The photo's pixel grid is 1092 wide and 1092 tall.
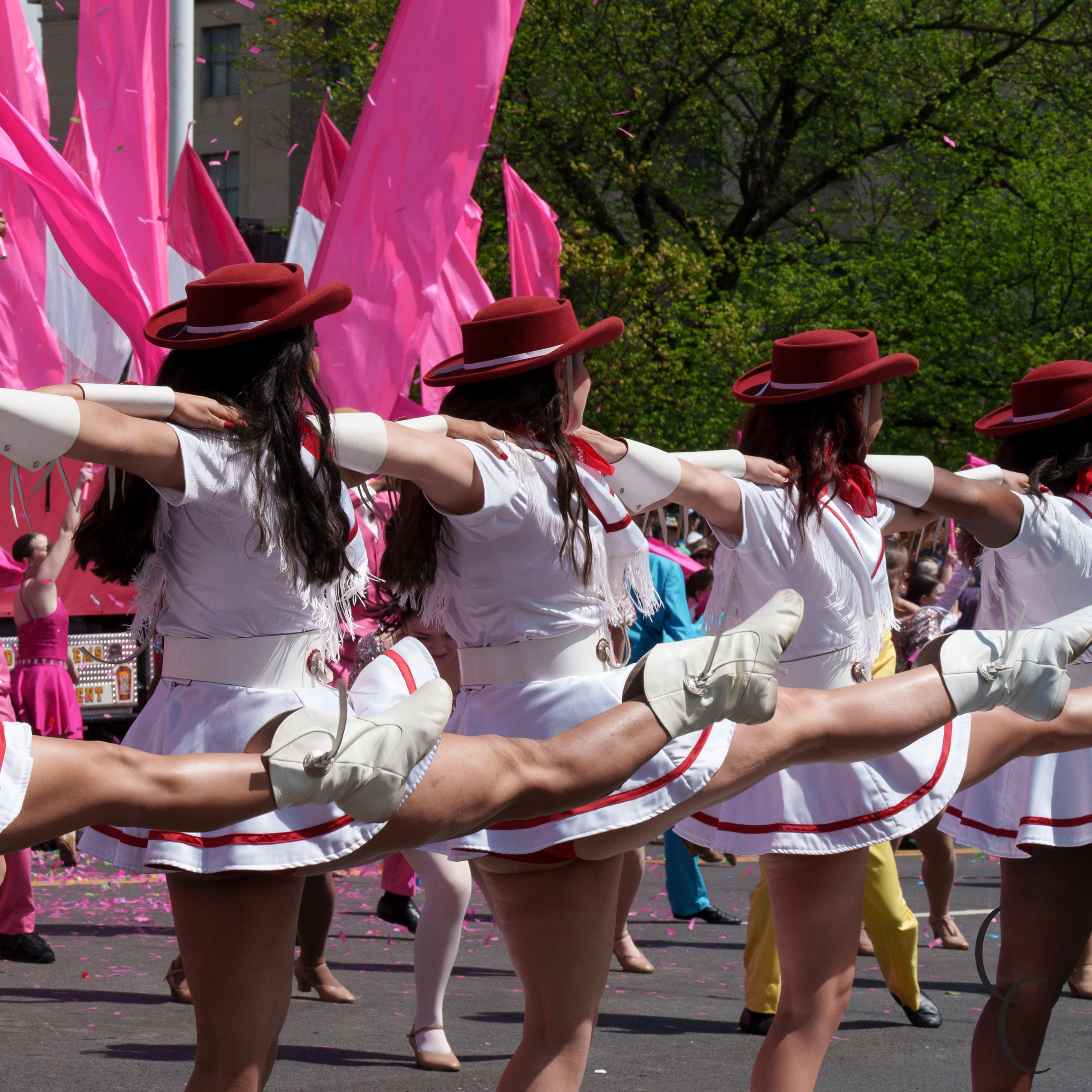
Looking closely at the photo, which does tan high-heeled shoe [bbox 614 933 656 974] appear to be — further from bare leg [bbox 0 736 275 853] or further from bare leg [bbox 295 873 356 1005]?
bare leg [bbox 0 736 275 853]

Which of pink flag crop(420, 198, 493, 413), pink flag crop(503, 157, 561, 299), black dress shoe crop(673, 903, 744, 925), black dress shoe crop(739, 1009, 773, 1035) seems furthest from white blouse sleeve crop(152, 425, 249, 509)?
pink flag crop(503, 157, 561, 299)

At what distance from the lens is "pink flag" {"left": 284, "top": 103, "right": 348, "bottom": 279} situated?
1095 centimetres

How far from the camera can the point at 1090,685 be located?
3.37m

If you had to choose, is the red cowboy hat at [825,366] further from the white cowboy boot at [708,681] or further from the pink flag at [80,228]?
the pink flag at [80,228]

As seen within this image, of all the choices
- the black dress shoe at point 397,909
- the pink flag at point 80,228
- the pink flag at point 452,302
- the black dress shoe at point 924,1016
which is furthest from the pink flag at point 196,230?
the black dress shoe at point 924,1016

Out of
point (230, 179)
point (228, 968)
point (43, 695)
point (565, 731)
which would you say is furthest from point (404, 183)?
point (230, 179)

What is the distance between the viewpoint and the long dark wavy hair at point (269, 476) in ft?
8.48

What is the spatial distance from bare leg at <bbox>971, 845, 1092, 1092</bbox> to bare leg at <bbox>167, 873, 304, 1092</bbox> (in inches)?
65.0

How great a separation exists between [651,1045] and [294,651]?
2.51m

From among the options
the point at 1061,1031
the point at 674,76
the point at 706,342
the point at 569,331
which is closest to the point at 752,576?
the point at 569,331

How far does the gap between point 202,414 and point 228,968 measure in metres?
0.95

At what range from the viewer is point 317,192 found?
36.5ft

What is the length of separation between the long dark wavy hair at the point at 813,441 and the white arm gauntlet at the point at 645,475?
372 millimetres

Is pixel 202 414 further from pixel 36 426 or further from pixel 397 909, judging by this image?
pixel 397 909
